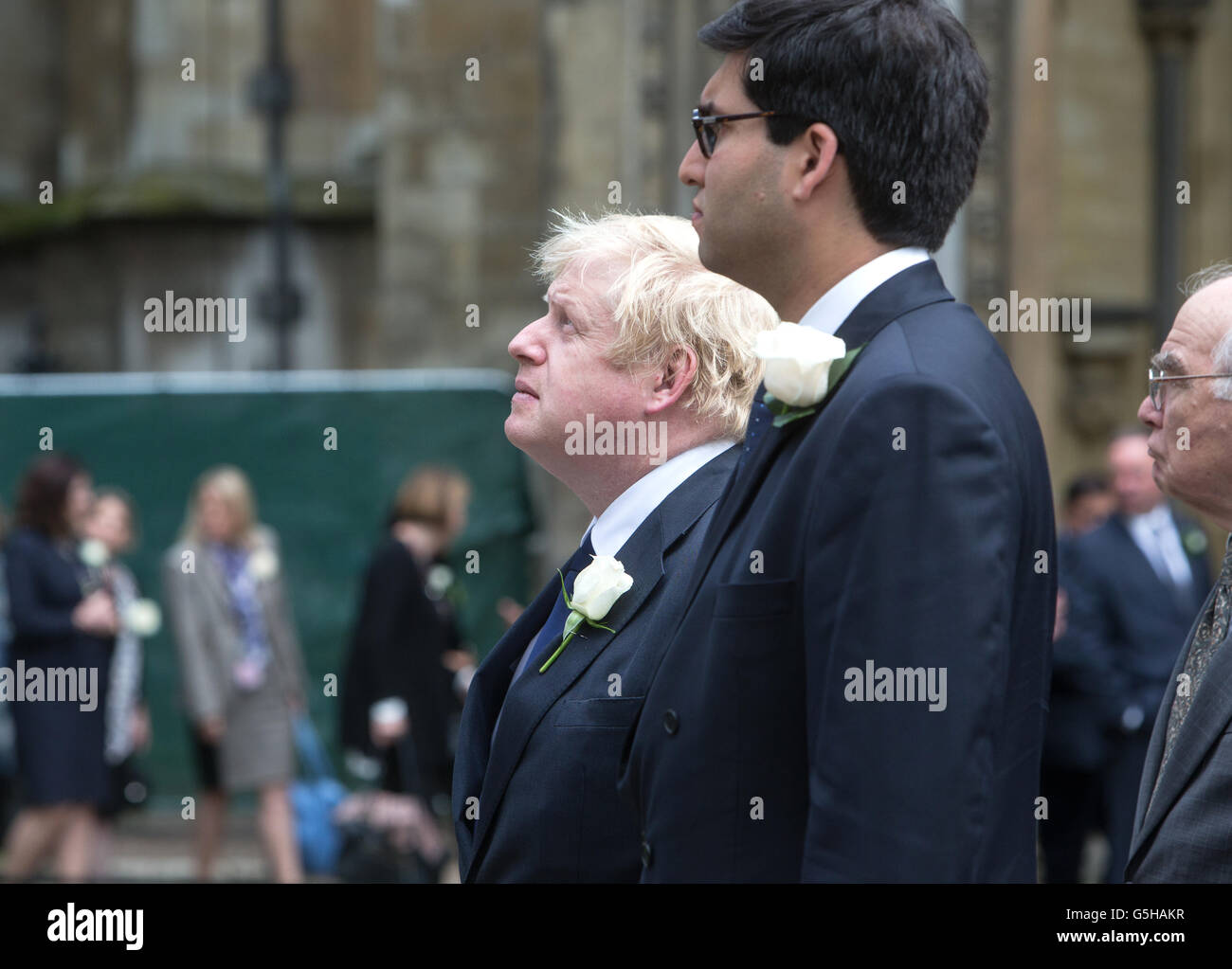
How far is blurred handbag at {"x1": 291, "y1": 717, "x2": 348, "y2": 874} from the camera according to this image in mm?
8266

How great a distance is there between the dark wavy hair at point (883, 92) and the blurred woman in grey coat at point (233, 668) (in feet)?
20.8

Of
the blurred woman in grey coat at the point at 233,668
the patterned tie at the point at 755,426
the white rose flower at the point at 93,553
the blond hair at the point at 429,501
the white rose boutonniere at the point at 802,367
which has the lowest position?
the blurred woman in grey coat at the point at 233,668

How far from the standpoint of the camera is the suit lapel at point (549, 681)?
2.55m

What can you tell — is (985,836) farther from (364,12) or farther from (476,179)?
(364,12)

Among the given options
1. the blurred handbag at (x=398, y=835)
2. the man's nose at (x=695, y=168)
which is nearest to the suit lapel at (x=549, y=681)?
the man's nose at (x=695, y=168)

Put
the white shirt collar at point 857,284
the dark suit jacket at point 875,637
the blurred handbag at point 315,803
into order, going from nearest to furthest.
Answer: the dark suit jacket at point 875,637, the white shirt collar at point 857,284, the blurred handbag at point 315,803

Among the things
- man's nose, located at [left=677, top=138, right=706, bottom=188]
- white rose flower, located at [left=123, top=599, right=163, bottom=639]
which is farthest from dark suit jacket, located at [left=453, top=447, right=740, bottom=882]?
white rose flower, located at [left=123, top=599, right=163, bottom=639]

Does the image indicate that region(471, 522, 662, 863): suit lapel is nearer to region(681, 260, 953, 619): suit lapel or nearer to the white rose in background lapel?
region(681, 260, 953, 619): suit lapel

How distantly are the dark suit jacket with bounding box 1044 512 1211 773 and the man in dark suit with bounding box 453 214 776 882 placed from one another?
175 inches

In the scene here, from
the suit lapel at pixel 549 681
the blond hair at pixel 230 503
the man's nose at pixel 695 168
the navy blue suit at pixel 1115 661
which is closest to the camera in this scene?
the man's nose at pixel 695 168

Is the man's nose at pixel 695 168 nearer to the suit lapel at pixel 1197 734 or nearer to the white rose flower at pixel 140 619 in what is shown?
the suit lapel at pixel 1197 734

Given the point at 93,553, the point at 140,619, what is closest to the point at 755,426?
the point at 93,553

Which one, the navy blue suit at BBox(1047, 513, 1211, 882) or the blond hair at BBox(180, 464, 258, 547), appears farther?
the blond hair at BBox(180, 464, 258, 547)
